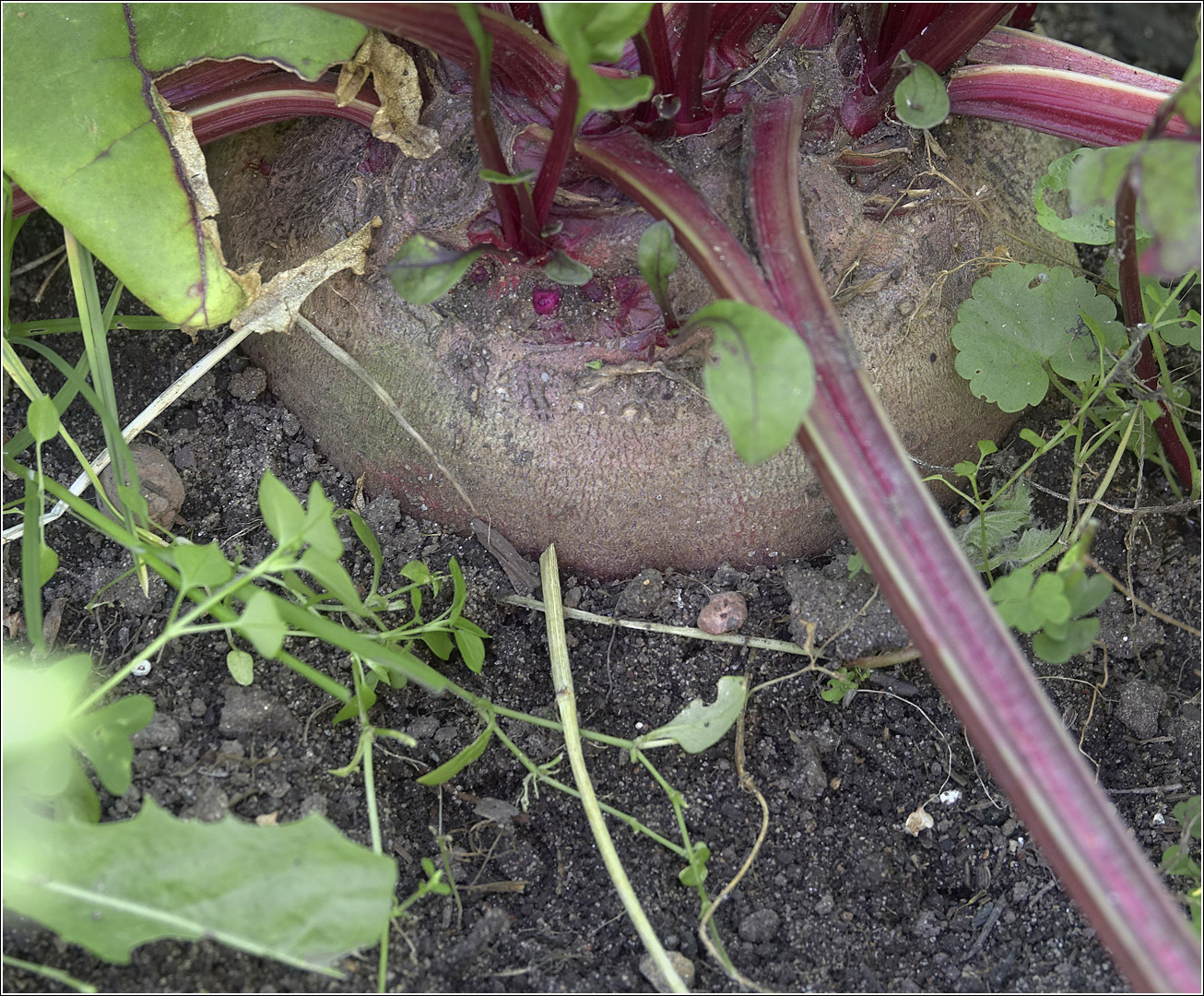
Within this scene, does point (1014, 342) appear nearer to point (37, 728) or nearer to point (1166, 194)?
point (1166, 194)

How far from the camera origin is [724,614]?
128cm

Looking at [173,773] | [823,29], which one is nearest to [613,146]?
[823,29]

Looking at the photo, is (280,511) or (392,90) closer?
(280,511)

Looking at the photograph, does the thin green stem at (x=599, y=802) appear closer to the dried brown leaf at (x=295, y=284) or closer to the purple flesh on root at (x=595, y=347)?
the purple flesh on root at (x=595, y=347)

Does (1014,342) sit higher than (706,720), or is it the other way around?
(1014,342)

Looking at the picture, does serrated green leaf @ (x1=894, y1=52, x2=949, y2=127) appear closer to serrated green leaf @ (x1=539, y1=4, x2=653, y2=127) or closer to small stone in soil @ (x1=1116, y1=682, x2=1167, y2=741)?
serrated green leaf @ (x1=539, y1=4, x2=653, y2=127)

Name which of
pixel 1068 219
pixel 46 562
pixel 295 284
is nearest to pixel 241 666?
pixel 46 562

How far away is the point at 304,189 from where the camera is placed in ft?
4.41

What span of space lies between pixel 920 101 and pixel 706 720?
0.67 m

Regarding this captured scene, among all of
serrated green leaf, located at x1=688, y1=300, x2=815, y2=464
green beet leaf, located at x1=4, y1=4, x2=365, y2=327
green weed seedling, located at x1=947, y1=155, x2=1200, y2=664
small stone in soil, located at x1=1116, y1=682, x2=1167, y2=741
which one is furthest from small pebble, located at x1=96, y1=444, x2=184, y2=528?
small stone in soil, located at x1=1116, y1=682, x2=1167, y2=741

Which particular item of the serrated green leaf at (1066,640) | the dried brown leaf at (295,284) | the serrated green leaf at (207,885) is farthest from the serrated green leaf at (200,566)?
the serrated green leaf at (1066,640)

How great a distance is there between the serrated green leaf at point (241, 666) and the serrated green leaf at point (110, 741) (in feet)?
0.65

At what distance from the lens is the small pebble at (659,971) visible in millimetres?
1047

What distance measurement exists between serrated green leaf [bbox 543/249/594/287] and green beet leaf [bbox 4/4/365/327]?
0.33 meters
